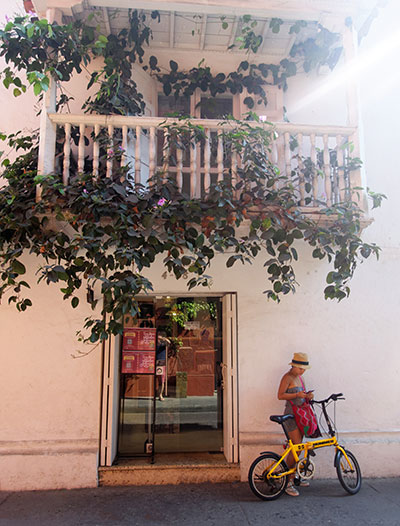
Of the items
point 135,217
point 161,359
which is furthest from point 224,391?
point 135,217

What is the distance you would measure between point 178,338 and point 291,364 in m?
1.89

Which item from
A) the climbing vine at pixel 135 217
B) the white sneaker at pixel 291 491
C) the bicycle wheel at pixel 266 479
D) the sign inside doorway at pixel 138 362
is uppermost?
the climbing vine at pixel 135 217

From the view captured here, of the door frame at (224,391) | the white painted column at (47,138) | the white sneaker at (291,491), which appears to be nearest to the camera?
the white painted column at (47,138)

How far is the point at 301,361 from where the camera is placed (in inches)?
191

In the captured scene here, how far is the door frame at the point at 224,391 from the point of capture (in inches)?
199

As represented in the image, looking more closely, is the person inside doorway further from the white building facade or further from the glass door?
the white building facade

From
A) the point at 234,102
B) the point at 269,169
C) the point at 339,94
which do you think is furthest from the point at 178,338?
the point at 339,94

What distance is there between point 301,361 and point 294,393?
39 cm

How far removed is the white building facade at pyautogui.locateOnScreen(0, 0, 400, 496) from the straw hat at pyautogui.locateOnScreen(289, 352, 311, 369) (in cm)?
41

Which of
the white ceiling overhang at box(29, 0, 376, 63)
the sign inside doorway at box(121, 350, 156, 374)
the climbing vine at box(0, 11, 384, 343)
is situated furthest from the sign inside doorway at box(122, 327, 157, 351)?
the white ceiling overhang at box(29, 0, 376, 63)

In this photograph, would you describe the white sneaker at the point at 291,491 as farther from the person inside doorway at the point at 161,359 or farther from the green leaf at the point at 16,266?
the green leaf at the point at 16,266

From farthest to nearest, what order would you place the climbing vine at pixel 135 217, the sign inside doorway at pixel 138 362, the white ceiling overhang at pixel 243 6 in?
the sign inside doorway at pixel 138 362 → the white ceiling overhang at pixel 243 6 → the climbing vine at pixel 135 217

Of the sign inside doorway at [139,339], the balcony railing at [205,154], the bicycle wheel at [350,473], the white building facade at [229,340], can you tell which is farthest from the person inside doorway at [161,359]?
the bicycle wheel at [350,473]

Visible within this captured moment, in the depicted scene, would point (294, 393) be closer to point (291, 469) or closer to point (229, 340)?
point (291, 469)
